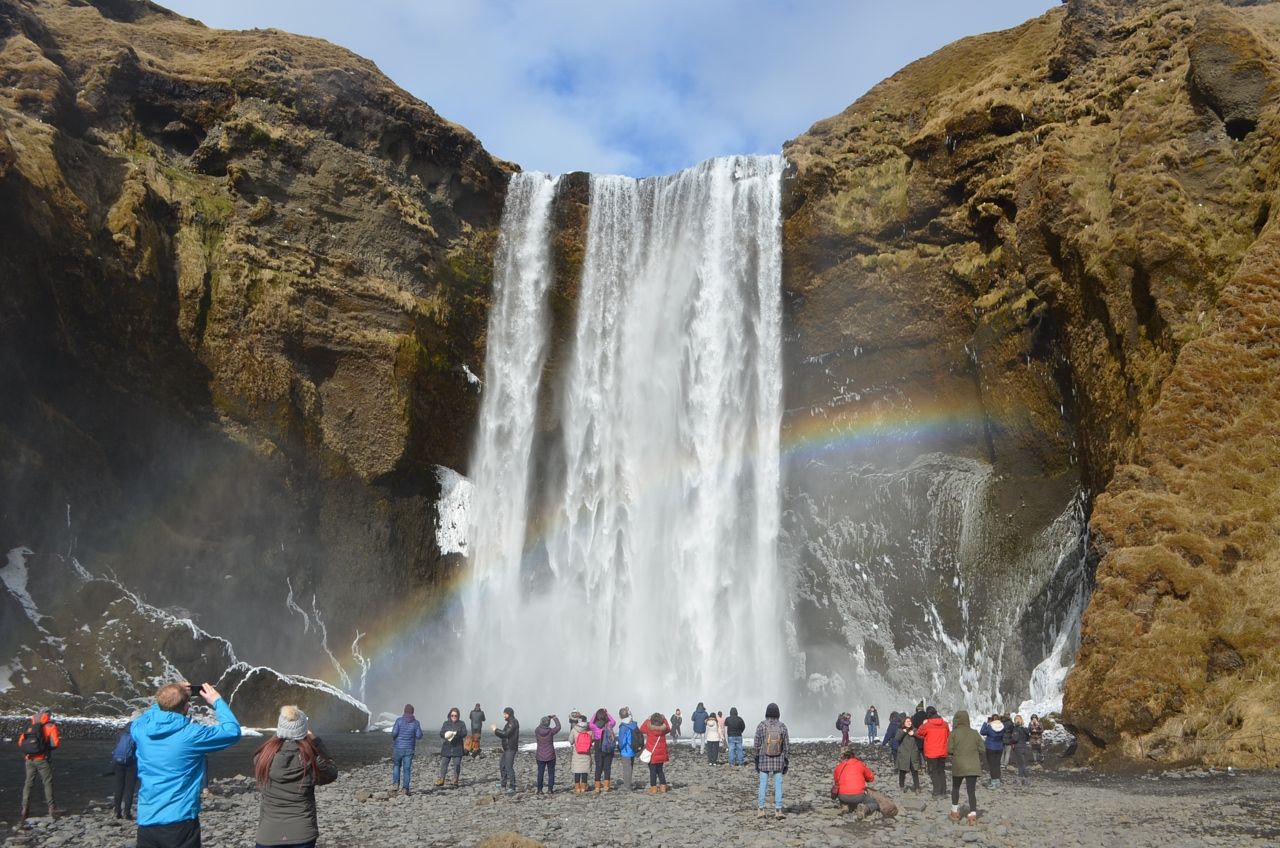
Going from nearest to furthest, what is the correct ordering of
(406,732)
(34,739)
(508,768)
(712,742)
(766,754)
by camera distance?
(766,754), (34,739), (406,732), (508,768), (712,742)

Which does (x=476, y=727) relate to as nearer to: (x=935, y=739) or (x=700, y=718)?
(x=700, y=718)

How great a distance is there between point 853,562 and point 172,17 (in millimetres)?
39081

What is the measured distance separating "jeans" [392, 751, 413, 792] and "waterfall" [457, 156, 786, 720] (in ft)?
60.9

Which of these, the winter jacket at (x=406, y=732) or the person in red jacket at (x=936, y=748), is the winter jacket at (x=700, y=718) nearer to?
the winter jacket at (x=406, y=732)

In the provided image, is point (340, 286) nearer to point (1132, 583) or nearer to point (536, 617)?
point (536, 617)

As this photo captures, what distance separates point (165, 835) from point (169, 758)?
1.46 feet

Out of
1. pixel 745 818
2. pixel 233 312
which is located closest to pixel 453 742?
pixel 745 818

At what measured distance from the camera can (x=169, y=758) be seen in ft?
19.5

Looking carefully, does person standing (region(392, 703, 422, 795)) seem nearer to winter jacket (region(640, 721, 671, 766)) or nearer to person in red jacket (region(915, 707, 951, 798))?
winter jacket (region(640, 721, 671, 766))

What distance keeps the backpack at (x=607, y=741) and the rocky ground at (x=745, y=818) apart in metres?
0.80

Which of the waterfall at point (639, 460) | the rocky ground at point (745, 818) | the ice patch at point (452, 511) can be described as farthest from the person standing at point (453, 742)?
the ice patch at point (452, 511)

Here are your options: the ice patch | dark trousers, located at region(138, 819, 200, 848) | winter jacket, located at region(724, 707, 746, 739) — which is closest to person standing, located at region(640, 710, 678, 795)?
winter jacket, located at region(724, 707, 746, 739)

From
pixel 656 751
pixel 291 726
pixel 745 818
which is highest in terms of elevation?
pixel 291 726

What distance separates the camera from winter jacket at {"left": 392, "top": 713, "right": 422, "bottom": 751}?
677 inches
